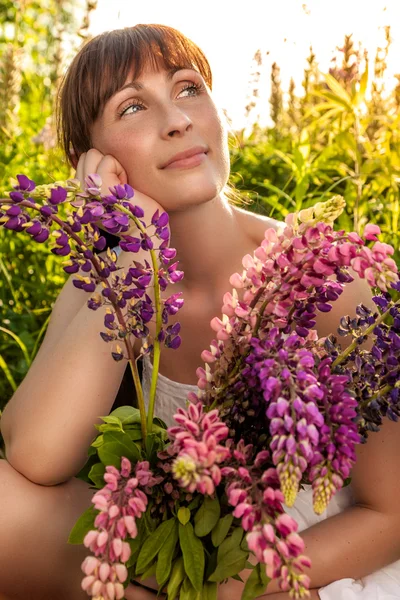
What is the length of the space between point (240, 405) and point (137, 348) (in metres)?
0.92

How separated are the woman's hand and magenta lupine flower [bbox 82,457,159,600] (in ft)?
2.32

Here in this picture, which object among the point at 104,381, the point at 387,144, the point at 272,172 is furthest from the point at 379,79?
the point at 104,381

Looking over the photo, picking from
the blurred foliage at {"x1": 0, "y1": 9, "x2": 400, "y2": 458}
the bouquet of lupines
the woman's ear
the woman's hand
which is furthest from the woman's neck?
the bouquet of lupines

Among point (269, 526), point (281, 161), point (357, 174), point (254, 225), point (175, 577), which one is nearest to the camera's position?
point (269, 526)

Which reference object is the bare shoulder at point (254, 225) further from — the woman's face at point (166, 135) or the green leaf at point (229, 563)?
the green leaf at point (229, 563)

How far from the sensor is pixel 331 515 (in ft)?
5.57

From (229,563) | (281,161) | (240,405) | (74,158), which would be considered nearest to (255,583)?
(229,563)

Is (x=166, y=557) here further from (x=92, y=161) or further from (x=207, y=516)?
(x=92, y=161)

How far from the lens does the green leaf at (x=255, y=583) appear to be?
43.1 inches

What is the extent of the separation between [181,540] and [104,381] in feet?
1.39

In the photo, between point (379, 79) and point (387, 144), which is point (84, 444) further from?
point (379, 79)

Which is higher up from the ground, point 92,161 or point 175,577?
point 92,161

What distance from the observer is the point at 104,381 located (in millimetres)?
1473

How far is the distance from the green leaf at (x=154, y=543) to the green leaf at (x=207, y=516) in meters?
0.04
